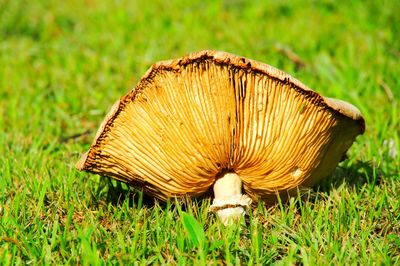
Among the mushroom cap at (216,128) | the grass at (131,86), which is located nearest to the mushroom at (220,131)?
the mushroom cap at (216,128)

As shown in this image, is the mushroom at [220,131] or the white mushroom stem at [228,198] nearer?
the mushroom at [220,131]

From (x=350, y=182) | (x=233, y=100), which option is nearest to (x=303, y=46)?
(x=350, y=182)

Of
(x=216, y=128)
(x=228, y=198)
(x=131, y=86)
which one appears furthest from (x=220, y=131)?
(x=131, y=86)

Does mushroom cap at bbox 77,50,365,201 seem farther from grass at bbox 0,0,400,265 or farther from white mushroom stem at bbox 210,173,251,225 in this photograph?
grass at bbox 0,0,400,265

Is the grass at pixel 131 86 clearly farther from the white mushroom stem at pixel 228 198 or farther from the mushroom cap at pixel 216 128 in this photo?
the mushroom cap at pixel 216 128

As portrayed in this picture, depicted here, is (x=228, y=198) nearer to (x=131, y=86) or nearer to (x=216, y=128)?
(x=216, y=128)

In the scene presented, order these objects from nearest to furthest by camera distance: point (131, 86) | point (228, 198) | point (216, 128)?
point (216, 128)
point (228, 198)
point (131, 86)

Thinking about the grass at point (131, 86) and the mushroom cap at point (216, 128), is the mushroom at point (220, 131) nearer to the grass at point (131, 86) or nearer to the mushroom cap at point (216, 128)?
the mushroom cap at point (216, 128)

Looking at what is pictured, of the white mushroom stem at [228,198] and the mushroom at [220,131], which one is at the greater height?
the mushroom at [220,131]
